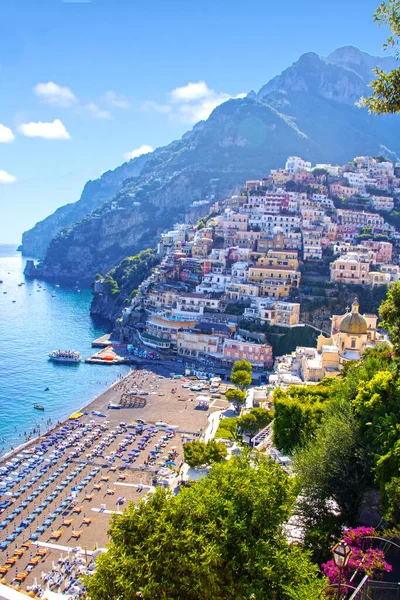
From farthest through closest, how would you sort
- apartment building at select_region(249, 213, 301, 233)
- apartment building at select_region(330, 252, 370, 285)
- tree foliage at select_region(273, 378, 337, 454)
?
apartment building at select_region(249, 213, 301, 233) → apartment building at select_region(330, 252, 370, 285) → tree foliage at select_region(273, 378, 337, 454)

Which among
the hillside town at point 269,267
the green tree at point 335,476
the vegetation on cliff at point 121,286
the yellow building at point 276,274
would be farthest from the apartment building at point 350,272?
the green tree at point 335,476

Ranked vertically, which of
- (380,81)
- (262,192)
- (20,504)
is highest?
(262,192)

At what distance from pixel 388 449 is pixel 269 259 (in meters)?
56.9

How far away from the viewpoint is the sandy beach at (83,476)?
82.4 feet

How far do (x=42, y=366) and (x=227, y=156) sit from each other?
108m

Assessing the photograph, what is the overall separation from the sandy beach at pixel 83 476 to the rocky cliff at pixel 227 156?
9414cm

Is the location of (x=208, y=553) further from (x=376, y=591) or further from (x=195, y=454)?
(x=195, y=454)

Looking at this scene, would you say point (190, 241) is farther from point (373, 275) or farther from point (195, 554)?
point (195, 554)

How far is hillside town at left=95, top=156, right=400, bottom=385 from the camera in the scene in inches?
2345

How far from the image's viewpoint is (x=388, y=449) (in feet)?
49.2

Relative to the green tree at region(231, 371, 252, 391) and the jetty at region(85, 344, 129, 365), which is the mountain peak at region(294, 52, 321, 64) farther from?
the green tree at region(231, 371, 252, 391)

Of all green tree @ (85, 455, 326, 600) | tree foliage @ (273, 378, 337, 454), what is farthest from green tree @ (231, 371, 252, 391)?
green tree @ (85, 455, 326, 600)

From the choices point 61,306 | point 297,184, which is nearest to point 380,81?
point 297,184

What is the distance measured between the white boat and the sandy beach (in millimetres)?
13674
